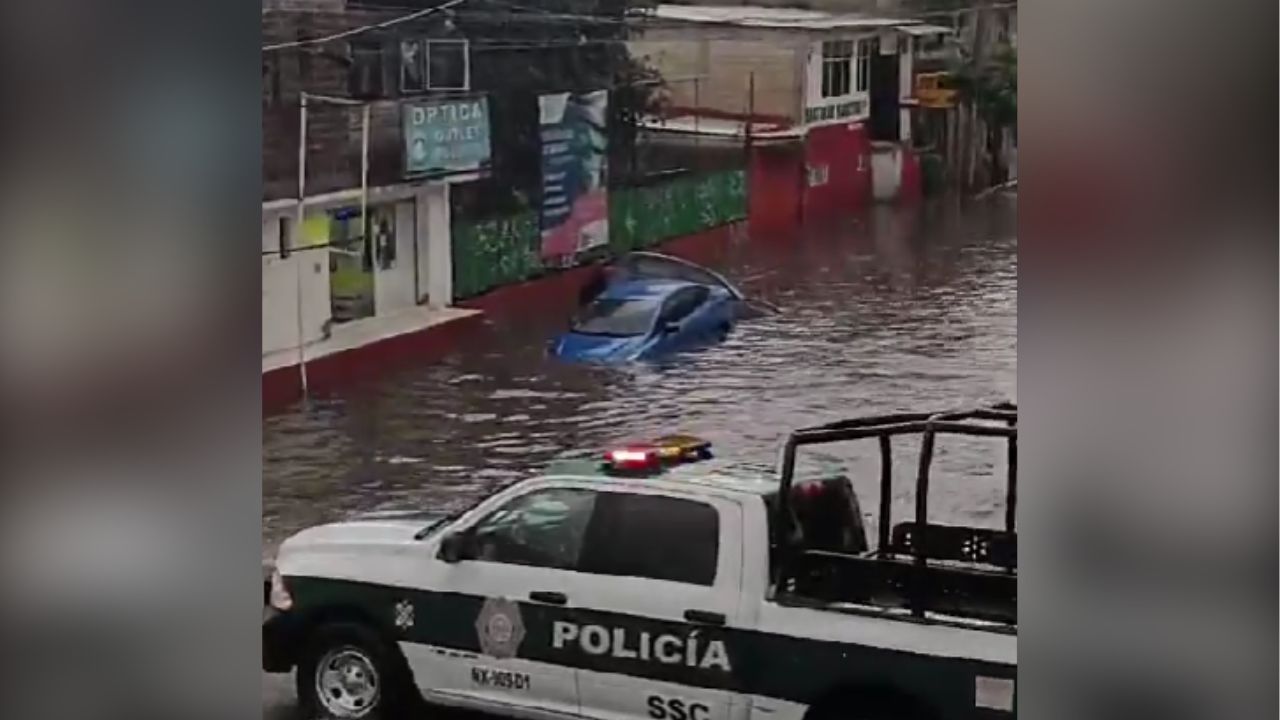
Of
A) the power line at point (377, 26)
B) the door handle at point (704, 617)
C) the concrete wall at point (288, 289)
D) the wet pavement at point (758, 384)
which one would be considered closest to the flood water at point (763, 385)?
the wet pavement at point (758, 384)

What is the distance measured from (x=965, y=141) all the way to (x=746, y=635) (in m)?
0.71

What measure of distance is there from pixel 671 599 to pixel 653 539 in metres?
0.08

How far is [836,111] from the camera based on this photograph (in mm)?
2152

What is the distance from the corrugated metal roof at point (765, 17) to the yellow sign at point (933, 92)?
81 millimetres

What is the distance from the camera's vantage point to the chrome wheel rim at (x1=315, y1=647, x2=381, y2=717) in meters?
2.30

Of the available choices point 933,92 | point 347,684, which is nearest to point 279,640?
point 347,684

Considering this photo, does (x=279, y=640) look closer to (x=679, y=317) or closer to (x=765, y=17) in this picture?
(x=679, y=317)

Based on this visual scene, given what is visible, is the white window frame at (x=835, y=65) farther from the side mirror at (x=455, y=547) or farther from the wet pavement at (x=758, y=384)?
the side mirror at (x=455, y=547)

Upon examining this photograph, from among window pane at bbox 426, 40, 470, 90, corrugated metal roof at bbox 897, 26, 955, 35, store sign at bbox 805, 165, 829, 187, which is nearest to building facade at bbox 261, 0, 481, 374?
window pane at bbox 426, 40, 470, 90

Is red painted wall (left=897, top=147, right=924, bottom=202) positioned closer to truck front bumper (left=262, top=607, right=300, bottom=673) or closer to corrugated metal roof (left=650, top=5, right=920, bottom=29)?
corrugated metal roof (left=650, top=5, right=920, bottom=29)

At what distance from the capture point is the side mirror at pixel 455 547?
225 cm
